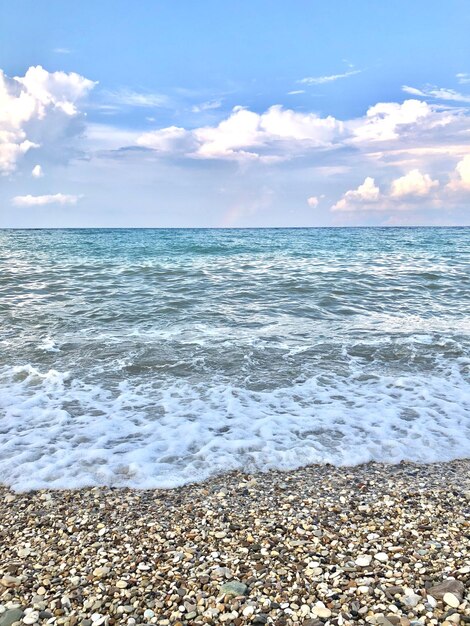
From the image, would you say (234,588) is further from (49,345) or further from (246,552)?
(49,345)

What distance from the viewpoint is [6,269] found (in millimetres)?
21047

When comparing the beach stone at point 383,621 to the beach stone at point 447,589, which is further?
the beach stone at point 447,589

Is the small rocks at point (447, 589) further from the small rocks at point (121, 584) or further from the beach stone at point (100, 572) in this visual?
the beach stone at point (100, 572)

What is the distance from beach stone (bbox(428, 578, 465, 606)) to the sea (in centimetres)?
210

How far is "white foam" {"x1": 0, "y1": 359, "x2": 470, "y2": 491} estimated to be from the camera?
199 inches

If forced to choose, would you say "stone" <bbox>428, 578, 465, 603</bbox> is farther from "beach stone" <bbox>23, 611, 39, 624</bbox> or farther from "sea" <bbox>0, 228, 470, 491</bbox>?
"beach stone" <bbox>23, 611, 39, 624</bbox>

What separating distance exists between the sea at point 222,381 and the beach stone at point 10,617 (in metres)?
1.74

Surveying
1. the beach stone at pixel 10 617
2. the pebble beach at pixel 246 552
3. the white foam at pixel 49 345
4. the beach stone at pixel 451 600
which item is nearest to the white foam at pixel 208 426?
the pebble beach at pixel 246 552

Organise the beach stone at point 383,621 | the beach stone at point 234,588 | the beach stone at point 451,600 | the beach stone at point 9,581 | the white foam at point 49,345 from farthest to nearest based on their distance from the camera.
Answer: the white foam at point 49,345 → the beach stone at point 9,581 → the beach stone at point 234,588 → the beach stone at point 451,600 → the beach stone at point 383,621

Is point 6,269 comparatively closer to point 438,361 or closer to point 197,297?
point 197,297

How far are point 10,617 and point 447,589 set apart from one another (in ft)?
9.24

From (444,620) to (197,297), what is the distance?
12.8 m

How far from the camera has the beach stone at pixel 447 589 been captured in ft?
9.56

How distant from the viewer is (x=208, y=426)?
20.0 ft
